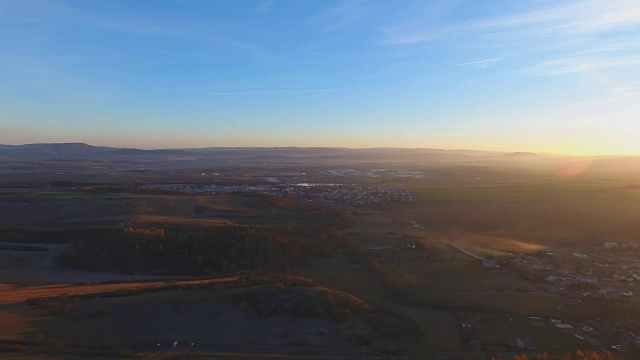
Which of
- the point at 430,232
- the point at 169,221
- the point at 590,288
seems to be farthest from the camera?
the point at 430,232

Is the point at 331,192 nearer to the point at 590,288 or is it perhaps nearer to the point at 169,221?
the point at 169,221

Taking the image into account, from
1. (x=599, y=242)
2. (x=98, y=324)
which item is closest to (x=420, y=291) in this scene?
(x=98, y=324)

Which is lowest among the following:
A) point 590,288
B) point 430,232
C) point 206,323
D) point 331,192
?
point 590,288

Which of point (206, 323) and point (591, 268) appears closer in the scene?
point (206, 323)

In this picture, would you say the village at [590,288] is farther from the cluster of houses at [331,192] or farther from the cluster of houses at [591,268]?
the cluster of houses at [331,192]

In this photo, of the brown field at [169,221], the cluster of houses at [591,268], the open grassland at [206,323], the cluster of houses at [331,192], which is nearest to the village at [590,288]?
the cluster of houses at [591,268]

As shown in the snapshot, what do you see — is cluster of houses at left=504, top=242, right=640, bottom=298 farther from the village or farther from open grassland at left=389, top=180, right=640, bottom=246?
open grassland at left=389, top=180, right=640, bottom=246

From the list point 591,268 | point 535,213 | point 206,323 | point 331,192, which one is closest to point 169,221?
point 206,323

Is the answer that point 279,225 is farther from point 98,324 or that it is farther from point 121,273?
point 98,324

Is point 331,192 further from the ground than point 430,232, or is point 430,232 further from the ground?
point 331,192

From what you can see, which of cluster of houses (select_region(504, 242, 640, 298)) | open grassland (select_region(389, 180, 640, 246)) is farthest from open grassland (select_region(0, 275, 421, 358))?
open grassland (select_region(389, 180, 640, 246))

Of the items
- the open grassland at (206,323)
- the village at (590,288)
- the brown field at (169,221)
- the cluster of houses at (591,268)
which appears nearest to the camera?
the open grassland at (206,323)
